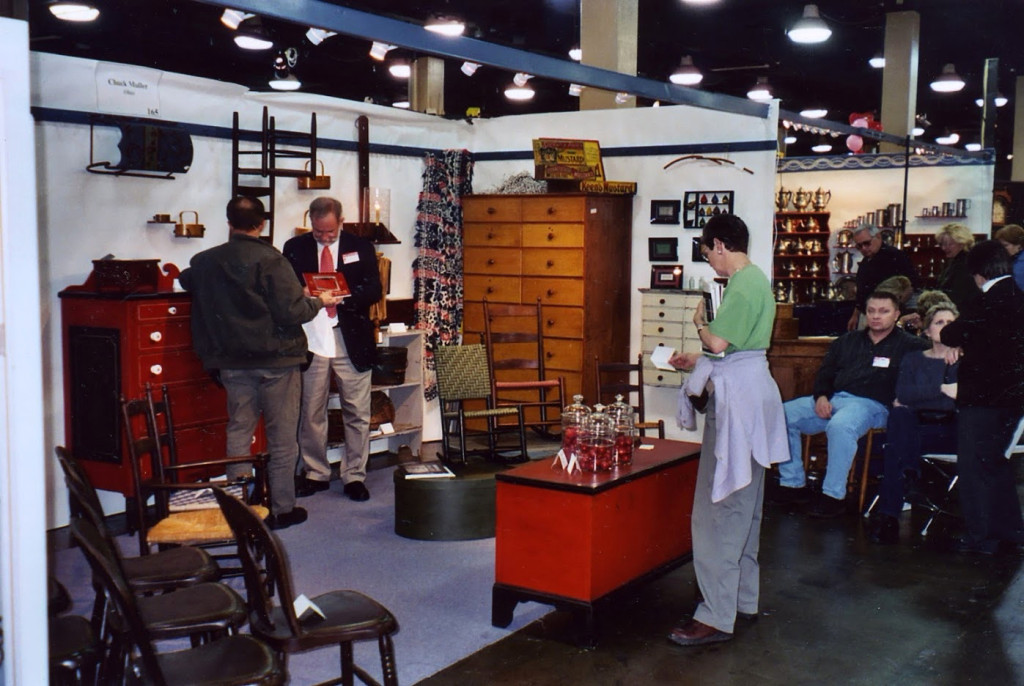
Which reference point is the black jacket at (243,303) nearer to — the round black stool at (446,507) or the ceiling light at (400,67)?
the round black stool at (446,507)

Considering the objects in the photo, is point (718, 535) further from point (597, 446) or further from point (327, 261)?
point (327, 261)

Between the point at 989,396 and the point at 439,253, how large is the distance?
4.40 m

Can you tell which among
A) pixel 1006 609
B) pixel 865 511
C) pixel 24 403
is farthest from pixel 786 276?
pixel 24 403

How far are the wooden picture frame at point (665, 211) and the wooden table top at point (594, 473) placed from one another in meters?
3.75

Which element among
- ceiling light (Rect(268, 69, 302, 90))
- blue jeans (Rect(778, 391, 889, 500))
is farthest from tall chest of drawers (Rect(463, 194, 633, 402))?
ceiling light (Rect(268, 69, 302, 90))

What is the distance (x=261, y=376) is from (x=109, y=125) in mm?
1803

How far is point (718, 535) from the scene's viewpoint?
Answer: 414cm

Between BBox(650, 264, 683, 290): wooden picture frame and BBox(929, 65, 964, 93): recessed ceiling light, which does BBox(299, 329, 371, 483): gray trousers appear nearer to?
BBox(650, 264, 683, 290): wooden picture frame

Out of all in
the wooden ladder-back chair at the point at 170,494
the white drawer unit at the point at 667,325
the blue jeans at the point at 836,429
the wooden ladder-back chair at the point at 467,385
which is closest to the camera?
the wooden ladder-back chair at the point at 170,494

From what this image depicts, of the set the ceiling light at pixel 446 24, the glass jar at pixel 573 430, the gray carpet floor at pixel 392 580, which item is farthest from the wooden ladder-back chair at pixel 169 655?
the ceiling light at pixel 446 24

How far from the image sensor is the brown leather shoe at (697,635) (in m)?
4.14

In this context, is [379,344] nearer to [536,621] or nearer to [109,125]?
[109,125]

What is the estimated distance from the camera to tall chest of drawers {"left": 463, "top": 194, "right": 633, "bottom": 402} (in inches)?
317

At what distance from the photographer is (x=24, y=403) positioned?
2.21m
